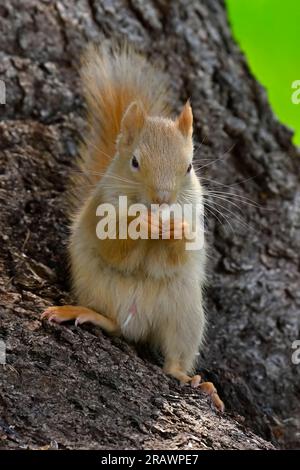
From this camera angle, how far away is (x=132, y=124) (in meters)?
2.52

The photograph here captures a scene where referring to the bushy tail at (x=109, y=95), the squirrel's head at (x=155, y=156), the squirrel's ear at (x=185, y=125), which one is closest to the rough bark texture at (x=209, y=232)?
the bushy tail at (x=109, y=95)

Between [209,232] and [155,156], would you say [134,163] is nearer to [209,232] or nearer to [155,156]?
[155,156]

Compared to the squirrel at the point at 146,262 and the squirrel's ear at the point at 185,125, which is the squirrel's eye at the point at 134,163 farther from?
the squirrel's ear at the point at 185,125

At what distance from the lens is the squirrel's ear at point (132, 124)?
2.51 metres

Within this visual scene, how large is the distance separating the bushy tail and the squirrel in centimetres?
12

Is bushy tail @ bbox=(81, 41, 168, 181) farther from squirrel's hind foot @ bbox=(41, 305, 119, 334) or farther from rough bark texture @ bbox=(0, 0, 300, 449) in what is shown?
squirrel's hind foot @ bbox=(41, 305, 119, 334)

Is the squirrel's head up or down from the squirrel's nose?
up

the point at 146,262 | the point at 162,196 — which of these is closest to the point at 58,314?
the point at 146,262

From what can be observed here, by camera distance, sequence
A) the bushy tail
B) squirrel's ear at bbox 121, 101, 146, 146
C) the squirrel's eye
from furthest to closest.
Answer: the bushy tail < squirrel's ear at bbox 121, 101, 146, 146 < the squirrel's eye

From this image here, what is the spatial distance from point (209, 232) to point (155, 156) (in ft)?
2.33

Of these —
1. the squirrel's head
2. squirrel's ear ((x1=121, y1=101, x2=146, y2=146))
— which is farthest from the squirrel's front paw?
squirrel's ear ((x1=121, y1=101, x2=146, y2=146))

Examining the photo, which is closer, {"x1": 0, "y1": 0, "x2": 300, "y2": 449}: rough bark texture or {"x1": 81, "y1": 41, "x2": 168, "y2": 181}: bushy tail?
{"x1": 0, "y1": 0, "x2": 300, "y2": 449}: rough bark texture

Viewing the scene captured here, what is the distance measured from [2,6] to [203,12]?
0.85 meters

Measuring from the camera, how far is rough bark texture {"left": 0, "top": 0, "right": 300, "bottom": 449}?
7.07 feet
